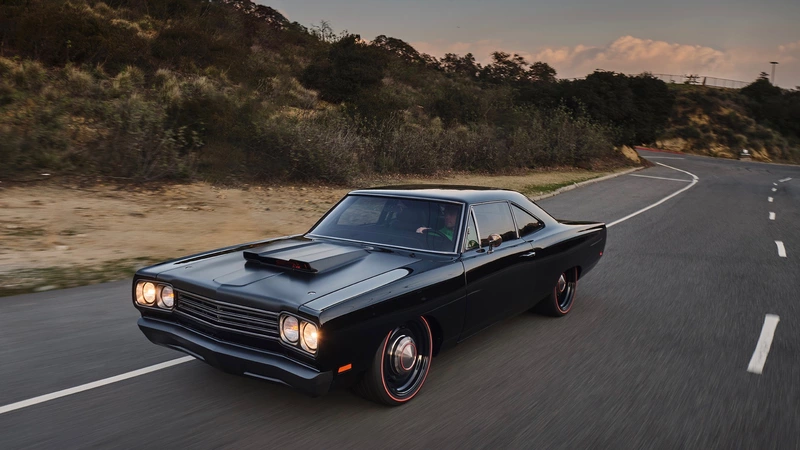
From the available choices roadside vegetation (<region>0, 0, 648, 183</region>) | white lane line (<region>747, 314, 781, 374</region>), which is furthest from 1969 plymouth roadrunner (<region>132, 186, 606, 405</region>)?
roadside vegetation (<region>0, 0, 648, 183</region>)

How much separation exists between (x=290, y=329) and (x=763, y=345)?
4.53 metres

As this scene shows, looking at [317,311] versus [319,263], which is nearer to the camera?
[317,311]

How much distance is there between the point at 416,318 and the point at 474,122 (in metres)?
26.9

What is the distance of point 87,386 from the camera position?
14.0 ft

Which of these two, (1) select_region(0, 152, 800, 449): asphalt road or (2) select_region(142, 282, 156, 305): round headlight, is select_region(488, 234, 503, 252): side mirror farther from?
(2) select_region(142, 282, 156, 305): round headlight

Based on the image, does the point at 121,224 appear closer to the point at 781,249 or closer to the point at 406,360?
the point at 406,360

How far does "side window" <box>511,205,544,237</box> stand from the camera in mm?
5914

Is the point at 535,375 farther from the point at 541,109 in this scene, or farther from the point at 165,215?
the point at 541,109

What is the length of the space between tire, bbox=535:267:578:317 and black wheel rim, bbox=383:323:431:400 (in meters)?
2.26

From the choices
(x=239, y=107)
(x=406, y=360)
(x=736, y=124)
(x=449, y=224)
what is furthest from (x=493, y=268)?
(x=736, y=124)

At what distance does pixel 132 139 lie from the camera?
14.5 m

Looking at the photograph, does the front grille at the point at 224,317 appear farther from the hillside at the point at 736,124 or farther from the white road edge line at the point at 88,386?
the hillside at the point at 736,124

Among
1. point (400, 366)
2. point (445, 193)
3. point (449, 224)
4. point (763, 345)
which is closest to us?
point (400, 366)

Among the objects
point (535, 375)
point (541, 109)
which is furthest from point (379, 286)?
point (541, 109)
